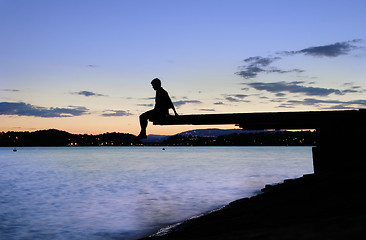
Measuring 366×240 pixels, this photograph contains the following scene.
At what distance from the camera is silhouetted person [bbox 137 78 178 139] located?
35.3ft

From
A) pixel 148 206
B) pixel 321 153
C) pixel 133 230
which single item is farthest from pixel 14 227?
pixel 321 153

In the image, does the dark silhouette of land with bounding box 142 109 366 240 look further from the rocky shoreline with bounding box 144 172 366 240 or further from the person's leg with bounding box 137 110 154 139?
the person's leg with bounding box 137 110 154 139

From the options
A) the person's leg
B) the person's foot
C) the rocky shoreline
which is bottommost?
the rocky shoreline

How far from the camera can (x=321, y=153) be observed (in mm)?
10219

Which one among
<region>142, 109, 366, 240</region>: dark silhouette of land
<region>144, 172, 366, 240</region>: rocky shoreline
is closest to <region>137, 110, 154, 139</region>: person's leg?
<region>142, 109, 366, 240</region>: dark silhouette of land

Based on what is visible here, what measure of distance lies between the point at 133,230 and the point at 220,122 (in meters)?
7.02

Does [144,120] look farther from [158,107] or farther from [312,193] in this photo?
[312,193]

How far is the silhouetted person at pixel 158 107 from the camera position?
1076 centimetres

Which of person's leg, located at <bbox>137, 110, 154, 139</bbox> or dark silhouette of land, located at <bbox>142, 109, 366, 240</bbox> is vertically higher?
person's leg, located at <bbox>137, 110, 154, 139</bbox>

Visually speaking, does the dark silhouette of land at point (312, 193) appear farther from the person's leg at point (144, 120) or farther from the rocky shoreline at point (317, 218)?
the person's leg at point (144, 120)

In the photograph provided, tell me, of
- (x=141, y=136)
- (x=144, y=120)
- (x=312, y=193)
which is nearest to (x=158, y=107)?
(x=144, y=120)

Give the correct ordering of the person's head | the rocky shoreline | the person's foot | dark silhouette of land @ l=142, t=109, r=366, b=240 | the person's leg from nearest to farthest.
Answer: the rocky shoreline → dark silhouette of land @ l=142, t=109, r=366, b=240 → the person's head → the person's leg → the person's foot

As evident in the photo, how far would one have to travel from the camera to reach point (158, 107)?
36.5 feet

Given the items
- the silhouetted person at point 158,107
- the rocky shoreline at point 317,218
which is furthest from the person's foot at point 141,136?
the rocky shoreline at point 317,218
